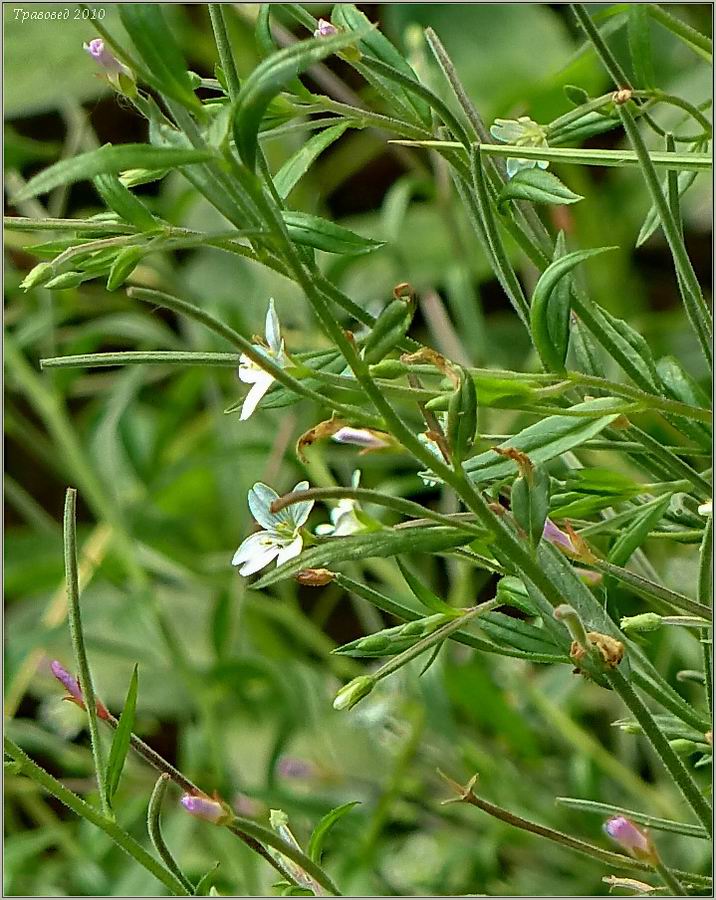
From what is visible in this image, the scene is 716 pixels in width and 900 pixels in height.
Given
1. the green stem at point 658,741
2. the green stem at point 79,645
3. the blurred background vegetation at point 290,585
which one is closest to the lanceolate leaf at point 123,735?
the green stem at point 79,645

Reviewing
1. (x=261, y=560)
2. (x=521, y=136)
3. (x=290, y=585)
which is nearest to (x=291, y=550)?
(x=261, y=560)

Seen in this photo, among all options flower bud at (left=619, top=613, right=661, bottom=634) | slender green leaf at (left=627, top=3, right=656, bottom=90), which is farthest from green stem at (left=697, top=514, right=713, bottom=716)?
slender green leaf at (left=627, top=3, right=656, bottom=90)

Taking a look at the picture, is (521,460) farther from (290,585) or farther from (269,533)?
(290,585)

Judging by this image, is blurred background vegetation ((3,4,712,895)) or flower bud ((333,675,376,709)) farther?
blurred background vegetation ((3,4,712,895))

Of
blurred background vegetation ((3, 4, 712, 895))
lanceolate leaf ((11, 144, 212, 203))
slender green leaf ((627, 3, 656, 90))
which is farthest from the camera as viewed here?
blurred background vegetation ((3, 4, 712, 895))

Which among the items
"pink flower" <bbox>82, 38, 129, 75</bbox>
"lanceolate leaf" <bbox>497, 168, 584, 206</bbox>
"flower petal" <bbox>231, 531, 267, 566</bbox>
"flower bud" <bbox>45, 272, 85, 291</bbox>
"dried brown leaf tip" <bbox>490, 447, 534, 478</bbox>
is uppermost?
"pink flower" <bbox>82, 38, 129, 75</bbox>

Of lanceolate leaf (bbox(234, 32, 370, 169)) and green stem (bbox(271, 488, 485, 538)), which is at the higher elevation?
lanceolate leaf (bbox(234, 32, 370, 169))

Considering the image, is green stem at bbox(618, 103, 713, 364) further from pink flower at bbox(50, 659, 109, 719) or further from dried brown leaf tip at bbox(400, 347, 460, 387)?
pink flower at bbox(50, 659, 109, 719)

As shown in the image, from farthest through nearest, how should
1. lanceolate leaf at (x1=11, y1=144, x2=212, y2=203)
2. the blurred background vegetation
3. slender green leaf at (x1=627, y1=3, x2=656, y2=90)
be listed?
the blurred background vegetation → slender green leaf at (x1=627, y1=3, x2=656, y2=90) → lanceolate leaf at (x1=11, y1=144, x2=212, y2=203)
